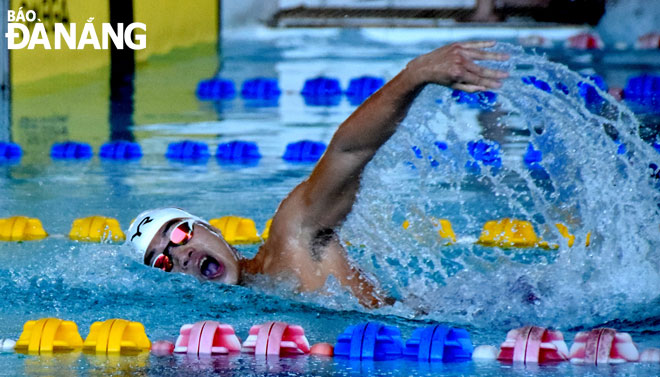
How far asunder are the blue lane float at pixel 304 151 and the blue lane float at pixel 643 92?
9.15ft

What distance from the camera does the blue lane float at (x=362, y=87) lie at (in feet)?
29.7

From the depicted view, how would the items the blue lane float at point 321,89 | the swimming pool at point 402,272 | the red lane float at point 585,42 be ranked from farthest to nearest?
the red lane float at point 585,42, the blue lane float at point 321,89, the swimming pool at point 402,272

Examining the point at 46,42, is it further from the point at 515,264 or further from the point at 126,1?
the point at 515,264

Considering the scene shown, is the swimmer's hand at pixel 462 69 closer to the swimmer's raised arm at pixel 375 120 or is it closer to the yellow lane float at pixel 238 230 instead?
the swimmer's raised arm at pixel 375 120

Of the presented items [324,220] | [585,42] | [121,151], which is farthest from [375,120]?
[585,42]

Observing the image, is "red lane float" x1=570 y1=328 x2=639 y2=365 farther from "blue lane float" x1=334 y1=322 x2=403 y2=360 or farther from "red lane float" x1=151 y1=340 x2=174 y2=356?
"red lane float" x1=151 y1=340 x2=174 y2=356

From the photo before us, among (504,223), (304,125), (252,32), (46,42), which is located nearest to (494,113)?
(304,125)

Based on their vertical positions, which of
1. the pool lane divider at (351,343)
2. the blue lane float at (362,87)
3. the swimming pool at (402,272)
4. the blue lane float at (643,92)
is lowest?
the pool lane divider at (351,343)

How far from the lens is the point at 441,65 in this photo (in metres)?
2.83

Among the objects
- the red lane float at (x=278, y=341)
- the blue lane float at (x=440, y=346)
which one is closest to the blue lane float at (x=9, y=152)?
the red lane float at (x=278, y=341)

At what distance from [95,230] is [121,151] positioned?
2029 millimetres

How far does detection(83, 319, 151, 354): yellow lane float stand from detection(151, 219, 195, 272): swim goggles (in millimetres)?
317

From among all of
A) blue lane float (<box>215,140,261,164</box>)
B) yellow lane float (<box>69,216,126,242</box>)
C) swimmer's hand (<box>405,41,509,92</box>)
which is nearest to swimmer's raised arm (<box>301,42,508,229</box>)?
swimmer's hand (<box>405,41,509,92</box>)

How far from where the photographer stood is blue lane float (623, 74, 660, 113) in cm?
824
